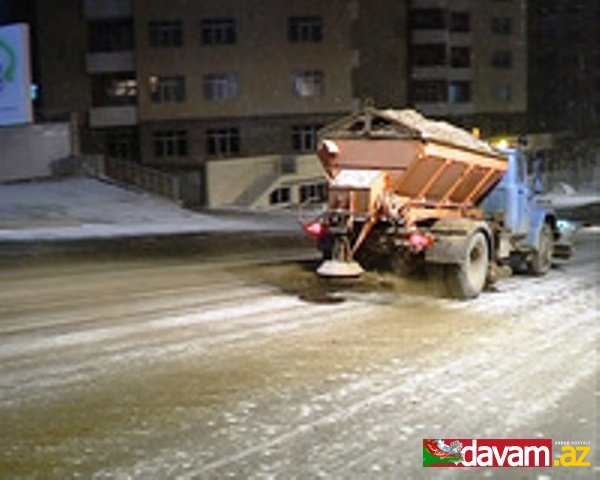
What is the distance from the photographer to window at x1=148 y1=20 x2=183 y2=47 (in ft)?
146

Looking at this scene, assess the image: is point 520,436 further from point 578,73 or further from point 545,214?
point 578,73

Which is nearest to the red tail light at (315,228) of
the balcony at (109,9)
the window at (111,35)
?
the balcony at (109,9)

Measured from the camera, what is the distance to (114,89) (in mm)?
45719

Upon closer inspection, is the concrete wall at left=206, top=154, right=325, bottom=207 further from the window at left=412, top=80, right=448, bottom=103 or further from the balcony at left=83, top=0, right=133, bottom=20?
the window at left=412, top=80, right=448, bottom=103

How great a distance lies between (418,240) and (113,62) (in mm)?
37039

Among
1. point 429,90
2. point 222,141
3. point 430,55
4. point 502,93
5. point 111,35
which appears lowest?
point 222,141

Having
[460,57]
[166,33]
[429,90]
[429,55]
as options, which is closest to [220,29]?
[166,33]

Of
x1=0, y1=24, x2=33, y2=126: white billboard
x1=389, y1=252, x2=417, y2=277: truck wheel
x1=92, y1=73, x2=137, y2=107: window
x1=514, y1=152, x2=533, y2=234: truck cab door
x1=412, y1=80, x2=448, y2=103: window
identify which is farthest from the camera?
x1=412, y1=80, x2=448, y2=103: window

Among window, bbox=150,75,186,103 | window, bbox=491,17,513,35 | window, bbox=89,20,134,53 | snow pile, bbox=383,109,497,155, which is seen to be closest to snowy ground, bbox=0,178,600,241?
snow pile, bbox=383,109,497,155

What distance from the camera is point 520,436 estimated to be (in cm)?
611

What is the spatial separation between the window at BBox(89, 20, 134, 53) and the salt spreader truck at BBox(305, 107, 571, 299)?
35874 mm

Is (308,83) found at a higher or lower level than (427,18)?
lower

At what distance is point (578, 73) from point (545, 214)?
68.0 m

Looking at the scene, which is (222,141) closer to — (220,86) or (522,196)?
(220,86)
